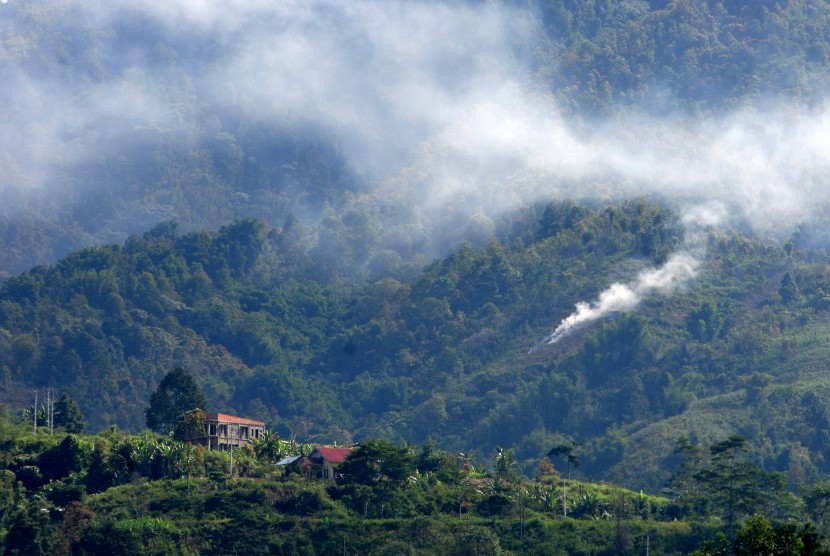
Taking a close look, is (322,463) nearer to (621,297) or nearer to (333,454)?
(333,454)

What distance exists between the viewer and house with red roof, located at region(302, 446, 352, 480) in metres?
128

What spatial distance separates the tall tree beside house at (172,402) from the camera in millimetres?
138375

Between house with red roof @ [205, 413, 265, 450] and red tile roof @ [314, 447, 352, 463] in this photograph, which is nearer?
red tile roof @ [314, 447, 352, 463]

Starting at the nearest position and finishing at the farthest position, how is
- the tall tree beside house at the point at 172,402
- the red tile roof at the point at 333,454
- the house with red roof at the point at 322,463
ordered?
1. the house with red roof at the point at 322,463
2. the red tile roof at the point at 333,454
3. the tall tree beside house at the point at 172,402

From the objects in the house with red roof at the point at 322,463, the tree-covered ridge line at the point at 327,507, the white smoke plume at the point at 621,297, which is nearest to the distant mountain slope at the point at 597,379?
the white smoke plume at the point at 621,297

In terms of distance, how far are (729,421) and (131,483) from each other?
59.8 meters

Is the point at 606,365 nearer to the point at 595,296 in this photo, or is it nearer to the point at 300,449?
the point at 595,296

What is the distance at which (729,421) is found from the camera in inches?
6476

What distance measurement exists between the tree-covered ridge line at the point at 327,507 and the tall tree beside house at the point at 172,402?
6.98m

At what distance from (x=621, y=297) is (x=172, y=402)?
219ft

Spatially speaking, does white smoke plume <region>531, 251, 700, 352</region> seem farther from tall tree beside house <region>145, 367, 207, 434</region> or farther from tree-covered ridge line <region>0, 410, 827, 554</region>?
tree-covered ridge line <region>0, 410, 827, 554</region>

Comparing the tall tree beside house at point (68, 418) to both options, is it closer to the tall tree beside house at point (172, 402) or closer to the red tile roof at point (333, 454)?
the tall tree beside house at point (172, 402)

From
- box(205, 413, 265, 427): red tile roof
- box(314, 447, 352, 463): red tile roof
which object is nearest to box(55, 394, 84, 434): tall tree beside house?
box(205, 413, 265, 427): red tile roof

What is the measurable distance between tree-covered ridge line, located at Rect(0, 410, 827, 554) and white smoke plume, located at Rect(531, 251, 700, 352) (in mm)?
61222
